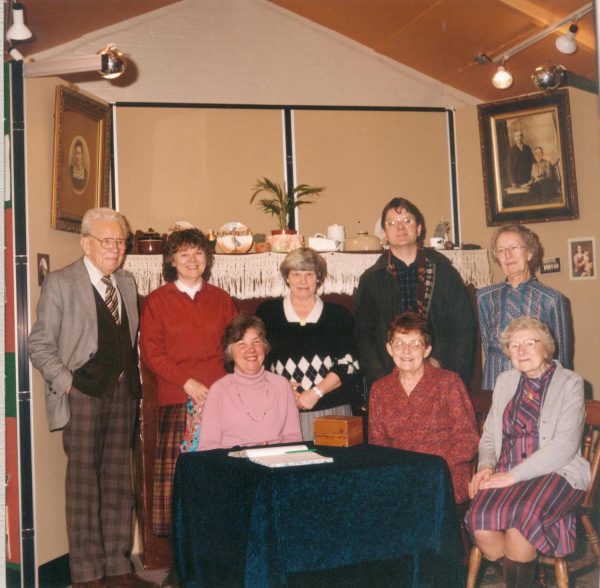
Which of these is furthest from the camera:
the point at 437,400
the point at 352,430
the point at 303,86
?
the point at 303,86

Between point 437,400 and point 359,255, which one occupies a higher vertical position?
point 359,255

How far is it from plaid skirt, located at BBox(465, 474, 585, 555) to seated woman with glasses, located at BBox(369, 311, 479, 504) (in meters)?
0.15

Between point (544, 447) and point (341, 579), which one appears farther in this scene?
point (544, 447)

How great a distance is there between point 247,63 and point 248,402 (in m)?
3.15

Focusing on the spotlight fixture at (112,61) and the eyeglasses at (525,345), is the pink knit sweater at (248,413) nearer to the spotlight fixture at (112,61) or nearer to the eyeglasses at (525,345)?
the eyeglasses at (525,345)

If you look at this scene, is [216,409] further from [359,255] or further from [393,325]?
[359,255]

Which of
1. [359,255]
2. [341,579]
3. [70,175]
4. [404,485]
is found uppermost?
[70,175]

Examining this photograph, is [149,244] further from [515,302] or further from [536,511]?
[536,511]

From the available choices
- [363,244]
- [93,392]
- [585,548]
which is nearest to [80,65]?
[93,392]

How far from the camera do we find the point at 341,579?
6.77ft

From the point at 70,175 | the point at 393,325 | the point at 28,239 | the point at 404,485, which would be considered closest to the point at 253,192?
the point at 70,175

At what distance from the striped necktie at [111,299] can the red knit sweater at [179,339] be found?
14 centimetres

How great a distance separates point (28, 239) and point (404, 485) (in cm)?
196

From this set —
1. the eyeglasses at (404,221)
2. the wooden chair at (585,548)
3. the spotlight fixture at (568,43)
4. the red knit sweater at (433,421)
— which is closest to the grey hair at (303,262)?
the eyeglasses at (404,221)
